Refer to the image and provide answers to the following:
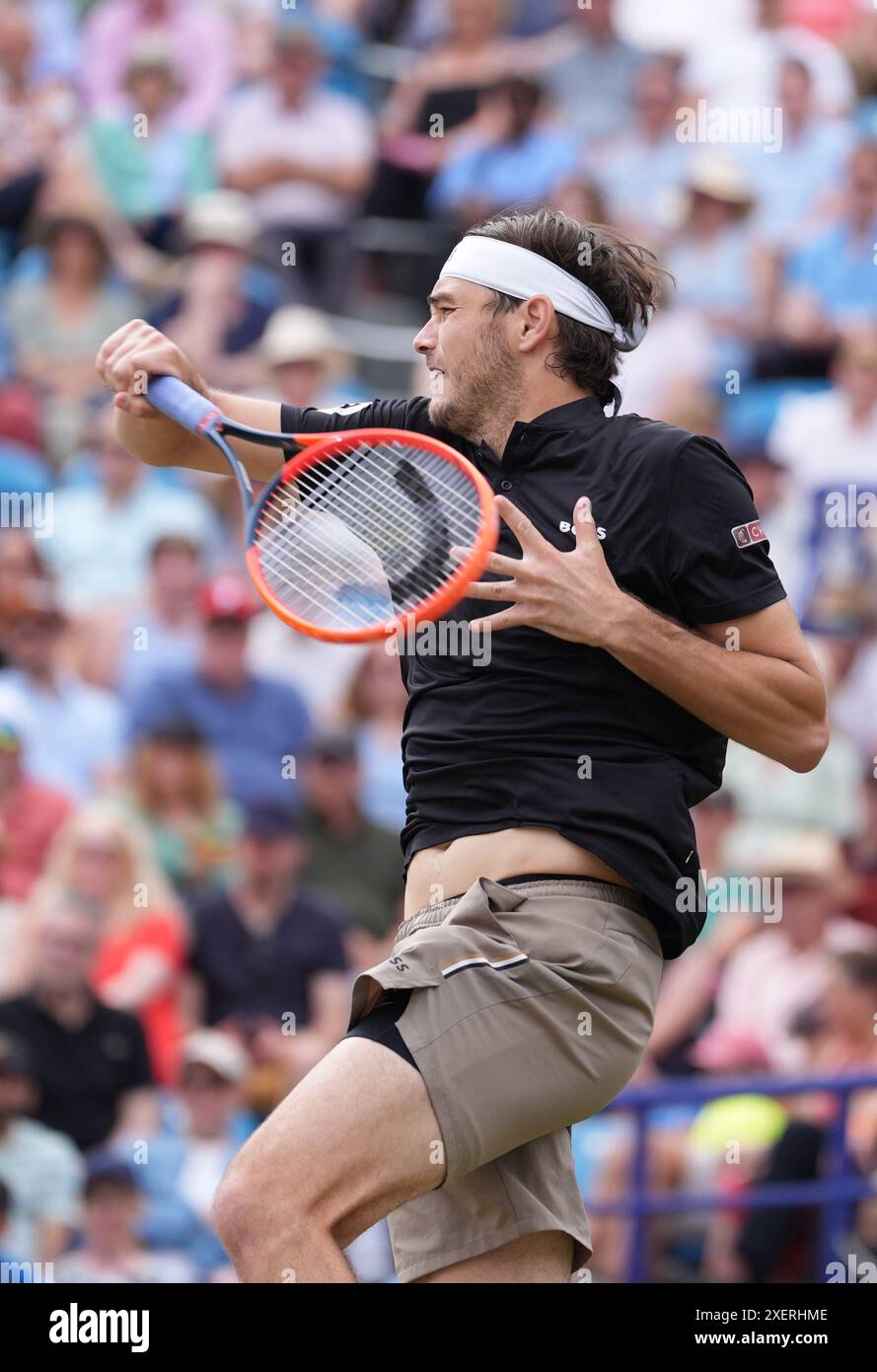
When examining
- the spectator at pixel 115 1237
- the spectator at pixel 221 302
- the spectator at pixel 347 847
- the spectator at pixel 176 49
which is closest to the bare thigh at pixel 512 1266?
the spectator at pixel 115 1237

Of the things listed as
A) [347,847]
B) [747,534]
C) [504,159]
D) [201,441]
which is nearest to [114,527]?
[347,847]

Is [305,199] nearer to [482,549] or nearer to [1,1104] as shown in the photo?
[1,1104]

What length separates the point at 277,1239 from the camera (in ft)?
10.7

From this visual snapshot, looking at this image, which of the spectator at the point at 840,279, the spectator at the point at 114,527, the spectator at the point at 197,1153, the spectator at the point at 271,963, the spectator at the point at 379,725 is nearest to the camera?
the spectator at the point at 197,1153

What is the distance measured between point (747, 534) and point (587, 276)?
721mm

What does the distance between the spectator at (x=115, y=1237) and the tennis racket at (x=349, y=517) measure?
3414mm

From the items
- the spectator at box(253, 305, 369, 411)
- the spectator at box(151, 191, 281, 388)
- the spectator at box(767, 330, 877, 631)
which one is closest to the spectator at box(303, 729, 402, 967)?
the spectator at box(253, 305, 369, 411)

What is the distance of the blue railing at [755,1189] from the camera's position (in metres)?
6.16

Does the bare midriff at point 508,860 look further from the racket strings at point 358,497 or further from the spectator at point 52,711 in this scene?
the spectator at point 52,711

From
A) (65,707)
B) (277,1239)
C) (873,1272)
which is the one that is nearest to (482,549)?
(277,1239)

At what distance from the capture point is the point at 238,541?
851 centimetres

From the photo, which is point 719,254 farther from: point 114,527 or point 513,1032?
point 513,1032

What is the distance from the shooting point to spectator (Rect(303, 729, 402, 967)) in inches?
298
